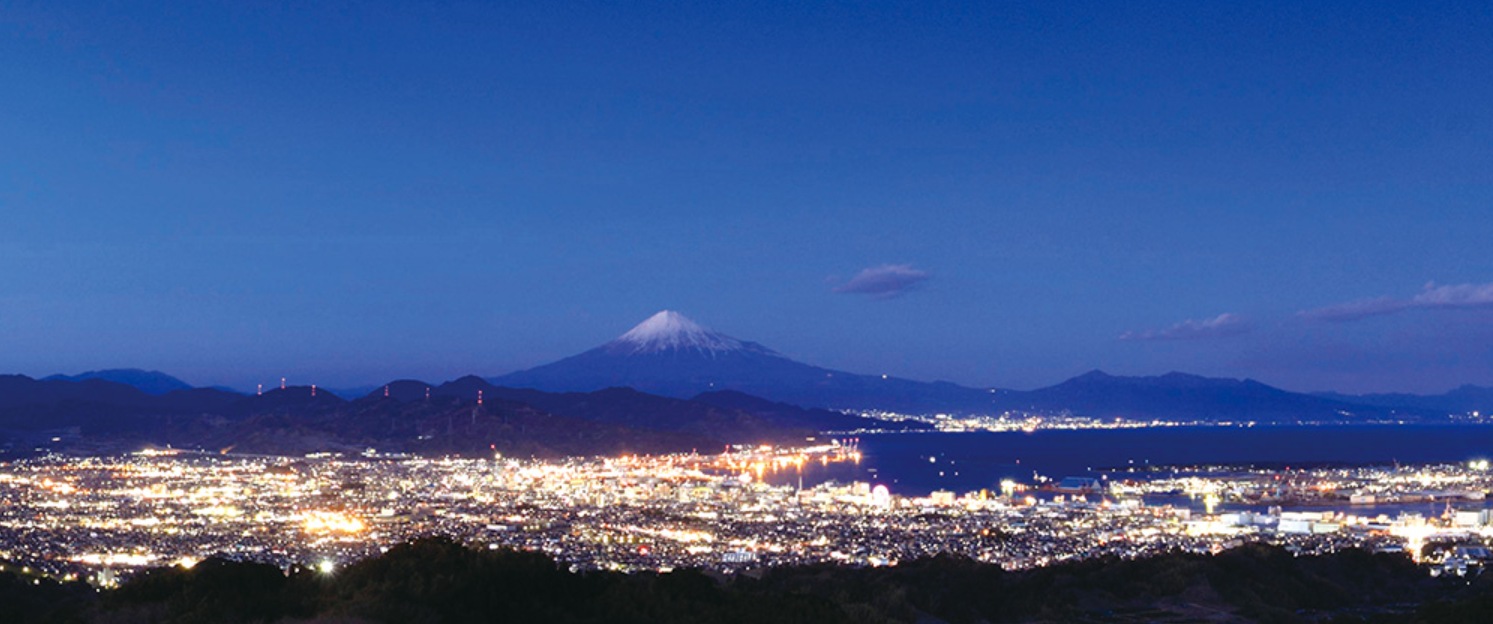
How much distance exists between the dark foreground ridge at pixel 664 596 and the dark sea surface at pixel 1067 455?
60902 mm

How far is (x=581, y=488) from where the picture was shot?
75312mm

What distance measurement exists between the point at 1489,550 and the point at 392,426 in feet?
354

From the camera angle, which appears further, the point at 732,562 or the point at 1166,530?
the point at 1166,530

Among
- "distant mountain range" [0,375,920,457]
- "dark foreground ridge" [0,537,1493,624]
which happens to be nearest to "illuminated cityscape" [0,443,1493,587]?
"dark foreground ridge" [0,537,1493,624]

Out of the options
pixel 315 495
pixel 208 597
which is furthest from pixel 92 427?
pixel 208 597

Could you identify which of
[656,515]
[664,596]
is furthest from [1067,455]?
[664,596]

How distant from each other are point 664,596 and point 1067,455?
129m

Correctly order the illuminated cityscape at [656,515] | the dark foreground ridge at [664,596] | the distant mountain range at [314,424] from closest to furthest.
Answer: the dark foreground ridge at [664,596]
the illuminated cityscape at [656,515]
the distant mountain range at [314,424]

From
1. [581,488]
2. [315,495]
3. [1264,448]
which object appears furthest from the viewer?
[1264,448]

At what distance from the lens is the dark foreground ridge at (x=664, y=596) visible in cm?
1234

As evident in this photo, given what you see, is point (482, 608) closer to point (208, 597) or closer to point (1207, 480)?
point (208, 597)

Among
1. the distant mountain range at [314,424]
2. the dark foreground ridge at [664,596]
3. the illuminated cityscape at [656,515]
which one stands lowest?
the illuminated cityscape at [656,515]

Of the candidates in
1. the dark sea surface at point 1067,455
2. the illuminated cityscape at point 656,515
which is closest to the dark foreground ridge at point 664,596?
the illuminated cityscape at point 656,515

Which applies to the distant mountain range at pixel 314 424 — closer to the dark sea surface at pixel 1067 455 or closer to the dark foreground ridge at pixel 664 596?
the dark sea surface at pixel 1067 455
